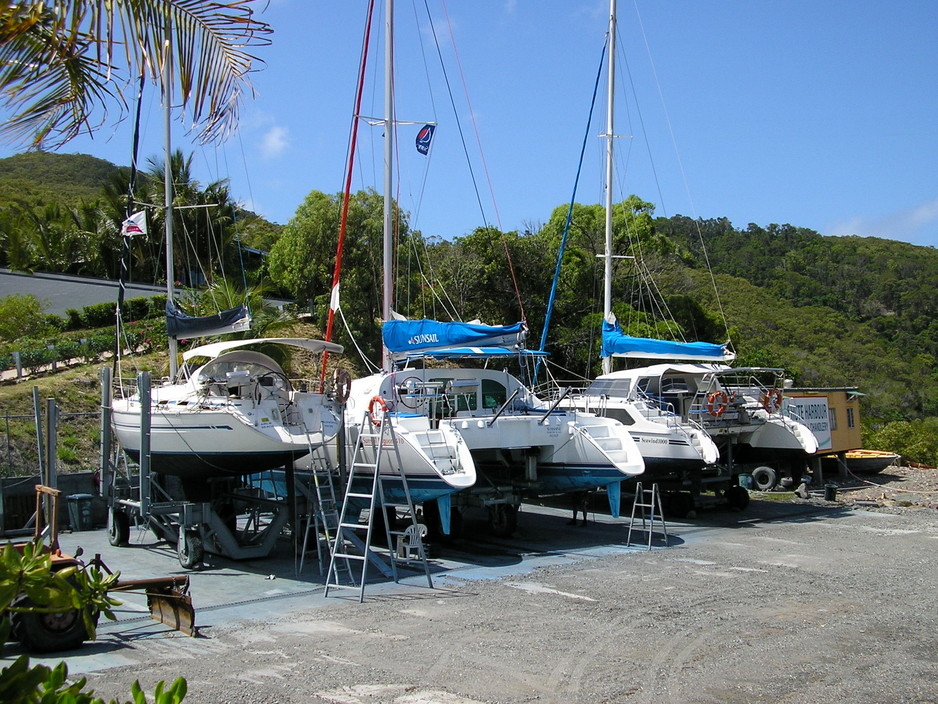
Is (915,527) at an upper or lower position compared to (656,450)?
lower

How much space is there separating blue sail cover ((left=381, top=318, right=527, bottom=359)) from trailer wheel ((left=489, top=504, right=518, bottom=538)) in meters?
2.72

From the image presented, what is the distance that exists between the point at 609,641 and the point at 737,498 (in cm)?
1065

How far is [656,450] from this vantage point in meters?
16.9

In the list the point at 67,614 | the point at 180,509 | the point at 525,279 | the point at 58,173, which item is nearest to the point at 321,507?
the point at 180,509

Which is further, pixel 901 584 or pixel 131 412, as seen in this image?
pixel 131 412

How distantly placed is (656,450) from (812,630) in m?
7.83

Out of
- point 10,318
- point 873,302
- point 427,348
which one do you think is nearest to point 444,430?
point 427,348

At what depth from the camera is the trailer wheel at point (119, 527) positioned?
14.4 meters

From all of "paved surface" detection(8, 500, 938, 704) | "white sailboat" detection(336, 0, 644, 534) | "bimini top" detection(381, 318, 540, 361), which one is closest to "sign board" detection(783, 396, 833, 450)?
"paved surface" detection(8, 500, 938, 704)

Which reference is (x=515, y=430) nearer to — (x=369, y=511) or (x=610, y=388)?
(x=369, y=511)

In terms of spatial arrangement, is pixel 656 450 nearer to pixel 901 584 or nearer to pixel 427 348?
pixel 427 348

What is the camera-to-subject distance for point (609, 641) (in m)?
8.79

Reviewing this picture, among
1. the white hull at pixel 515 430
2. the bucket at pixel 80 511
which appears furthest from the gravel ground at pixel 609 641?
the bucket at pixel 80 511

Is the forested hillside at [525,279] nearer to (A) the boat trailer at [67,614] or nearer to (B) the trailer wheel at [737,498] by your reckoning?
(B) the trailer wheel at [737,498]
